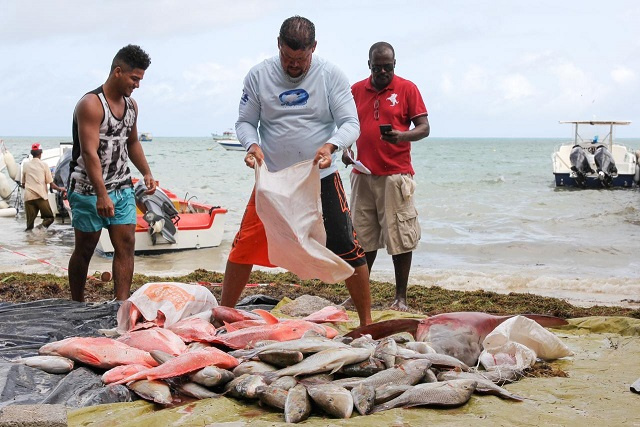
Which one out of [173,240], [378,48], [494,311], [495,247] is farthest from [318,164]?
[495,247]

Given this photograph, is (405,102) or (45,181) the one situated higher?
(405,102)

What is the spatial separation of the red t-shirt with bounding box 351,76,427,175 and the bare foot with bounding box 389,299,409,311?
1151 mm

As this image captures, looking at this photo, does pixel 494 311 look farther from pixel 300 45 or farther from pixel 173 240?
pixel 173 240

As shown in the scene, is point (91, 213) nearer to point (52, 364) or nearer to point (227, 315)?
point (227, 315)

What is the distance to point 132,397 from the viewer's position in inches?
153

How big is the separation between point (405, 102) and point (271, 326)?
2.80m

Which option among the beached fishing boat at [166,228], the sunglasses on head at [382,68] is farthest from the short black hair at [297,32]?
the beached fishing boat at [166,228]

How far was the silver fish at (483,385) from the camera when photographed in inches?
150

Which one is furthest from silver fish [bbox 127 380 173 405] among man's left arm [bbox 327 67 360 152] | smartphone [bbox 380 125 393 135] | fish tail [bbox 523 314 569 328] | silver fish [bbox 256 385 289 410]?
smartphone [bbox 380 125 393 135]

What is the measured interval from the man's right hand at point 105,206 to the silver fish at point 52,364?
180 cm

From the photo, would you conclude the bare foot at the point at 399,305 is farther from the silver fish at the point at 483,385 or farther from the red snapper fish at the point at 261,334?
the silver fish at the point at 483,385

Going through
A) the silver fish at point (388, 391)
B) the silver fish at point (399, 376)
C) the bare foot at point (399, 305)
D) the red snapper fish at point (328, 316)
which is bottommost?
the bare foot at point (399, 305)

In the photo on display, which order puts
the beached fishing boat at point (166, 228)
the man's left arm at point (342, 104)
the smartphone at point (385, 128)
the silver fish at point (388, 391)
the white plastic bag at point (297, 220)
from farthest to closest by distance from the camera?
the beached fishing boat at point (166, 228), the smartphone at point (385, 128), the man's left arm at point (342, 104), the white plastic bag at point (297, 220), the silver fish at point (388, 391)

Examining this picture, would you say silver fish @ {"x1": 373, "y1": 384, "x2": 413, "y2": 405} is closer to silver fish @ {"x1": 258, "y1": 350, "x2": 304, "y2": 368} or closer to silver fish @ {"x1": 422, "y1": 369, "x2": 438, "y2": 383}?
silver fish @ {"x1": 422, "y1": 369, "x2": 438, "y2": 383}
